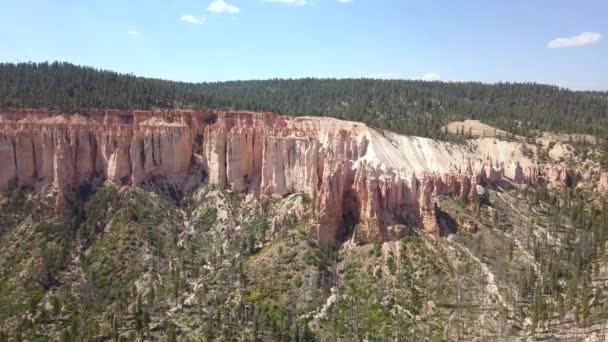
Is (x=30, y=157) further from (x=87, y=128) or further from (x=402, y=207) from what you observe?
(x=402, y=207)

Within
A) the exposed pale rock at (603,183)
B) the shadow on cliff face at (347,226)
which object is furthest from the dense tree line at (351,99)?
the shadow on cliff face at (347,226)

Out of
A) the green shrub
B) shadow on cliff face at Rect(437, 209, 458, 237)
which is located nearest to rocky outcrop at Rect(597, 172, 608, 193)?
shadow on cliff face at Rect(437, 209, 458, 237)

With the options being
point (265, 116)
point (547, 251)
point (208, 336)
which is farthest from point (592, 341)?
point (265, 116)

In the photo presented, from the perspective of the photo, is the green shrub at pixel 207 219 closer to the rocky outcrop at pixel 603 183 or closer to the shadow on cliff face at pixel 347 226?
the shadow on cliff face at pixel 347 226

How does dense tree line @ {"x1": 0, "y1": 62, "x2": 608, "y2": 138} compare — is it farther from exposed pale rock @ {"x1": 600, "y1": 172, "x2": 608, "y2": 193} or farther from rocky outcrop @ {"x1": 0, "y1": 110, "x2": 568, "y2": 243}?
exposed pale rock @ {"x1": 600, "y1": 172, "x2": 608, "y2": 193}

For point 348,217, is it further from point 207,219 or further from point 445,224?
point 207,219

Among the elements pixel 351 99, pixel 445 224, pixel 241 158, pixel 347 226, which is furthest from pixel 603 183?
pixel 351 99
